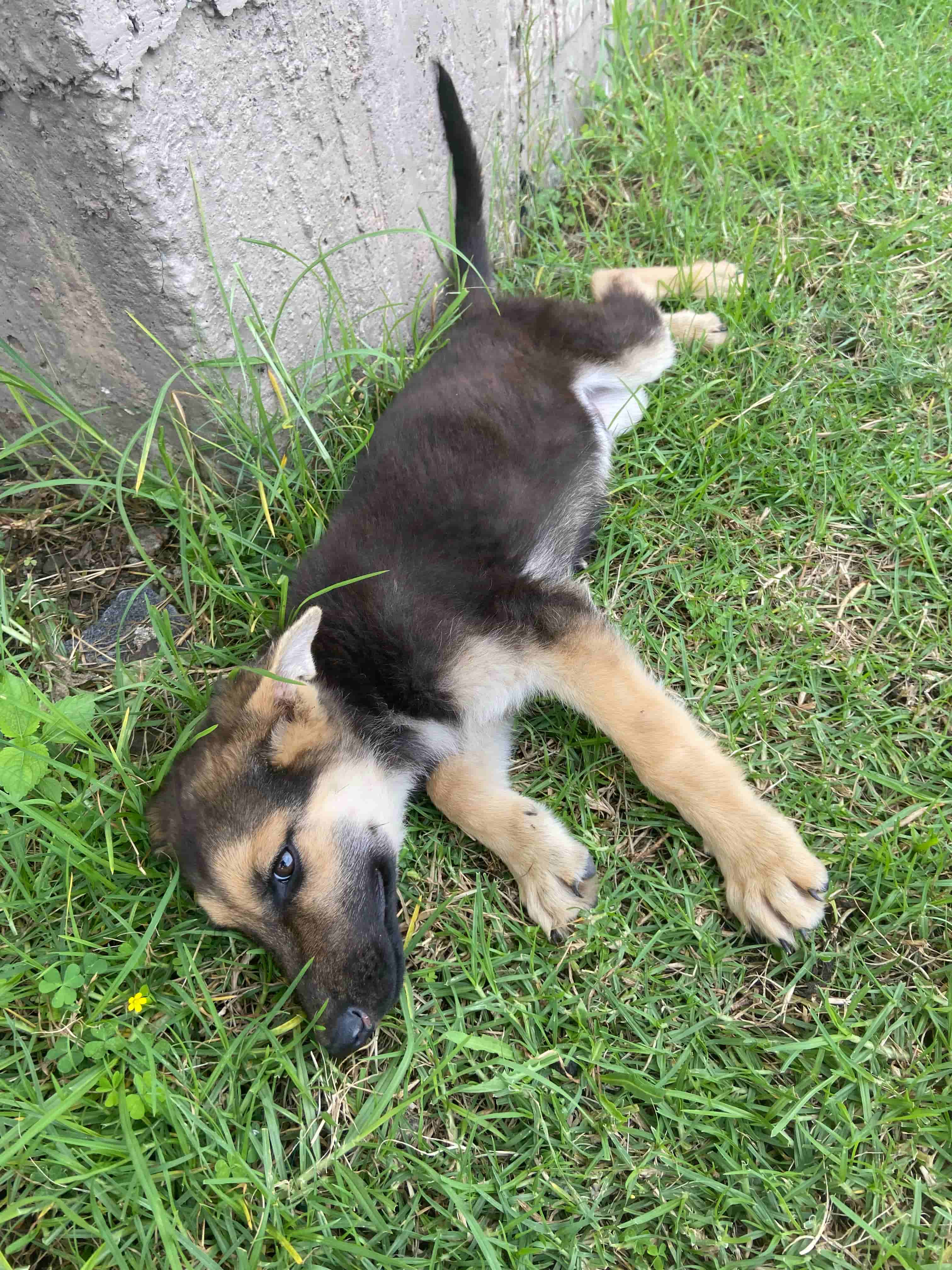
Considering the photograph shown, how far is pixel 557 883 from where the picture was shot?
239 cm

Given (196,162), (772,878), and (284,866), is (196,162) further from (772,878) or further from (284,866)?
(772,878)

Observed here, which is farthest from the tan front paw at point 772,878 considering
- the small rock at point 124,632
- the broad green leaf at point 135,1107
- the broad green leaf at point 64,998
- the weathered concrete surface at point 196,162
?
the weathered concrete surface at point 196,162

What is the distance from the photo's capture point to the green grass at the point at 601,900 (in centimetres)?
195

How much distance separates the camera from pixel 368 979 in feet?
7.11

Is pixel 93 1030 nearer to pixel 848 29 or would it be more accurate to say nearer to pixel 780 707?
pixel 780 707

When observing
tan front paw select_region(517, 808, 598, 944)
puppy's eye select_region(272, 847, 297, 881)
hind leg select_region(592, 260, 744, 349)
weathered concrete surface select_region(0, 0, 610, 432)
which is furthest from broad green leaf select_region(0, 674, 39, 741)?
hind leg select_region(592, 260, 744, 349)

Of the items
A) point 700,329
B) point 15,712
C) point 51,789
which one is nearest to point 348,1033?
point 51,789

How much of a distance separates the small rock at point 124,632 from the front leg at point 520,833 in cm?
117

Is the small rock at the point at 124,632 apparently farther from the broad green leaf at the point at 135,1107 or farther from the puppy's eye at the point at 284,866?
the broad green leaf at the point at 135,1107

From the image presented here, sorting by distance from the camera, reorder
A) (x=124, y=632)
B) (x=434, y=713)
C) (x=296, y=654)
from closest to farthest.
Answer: (x=296, y=654) → (x=434, y=713) → (x=124, y=632)

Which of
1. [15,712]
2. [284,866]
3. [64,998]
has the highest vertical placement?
[15,712]

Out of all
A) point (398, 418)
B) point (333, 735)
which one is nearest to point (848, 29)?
point (398, 418)

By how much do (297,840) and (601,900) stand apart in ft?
2.96

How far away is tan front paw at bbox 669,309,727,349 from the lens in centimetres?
349
